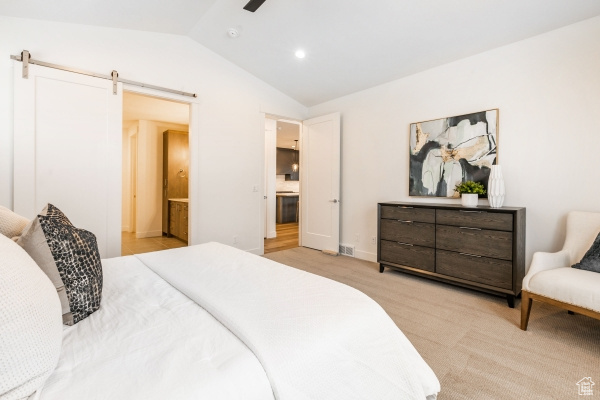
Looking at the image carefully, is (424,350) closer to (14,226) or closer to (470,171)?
(470,171)

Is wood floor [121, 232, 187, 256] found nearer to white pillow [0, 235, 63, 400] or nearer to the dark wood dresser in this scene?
the dark wood dresser

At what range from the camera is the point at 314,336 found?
96 centimetres

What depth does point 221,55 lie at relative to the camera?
4125 millimetres

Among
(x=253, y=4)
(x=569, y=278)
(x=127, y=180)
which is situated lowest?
(x=569, y=278)

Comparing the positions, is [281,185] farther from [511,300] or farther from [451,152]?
[511,300]

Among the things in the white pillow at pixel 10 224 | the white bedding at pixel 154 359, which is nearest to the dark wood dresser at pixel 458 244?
the white bedding at pixel 154 359

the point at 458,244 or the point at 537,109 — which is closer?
the point at 537,109

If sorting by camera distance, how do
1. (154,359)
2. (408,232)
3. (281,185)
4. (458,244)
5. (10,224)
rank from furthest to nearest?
1. (281,185)
2. (408,232)
3. (458,244)
4. (10,224)
5. (154,359)

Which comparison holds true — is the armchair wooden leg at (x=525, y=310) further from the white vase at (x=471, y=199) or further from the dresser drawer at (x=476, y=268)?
the white vase at (x=471, y=199)

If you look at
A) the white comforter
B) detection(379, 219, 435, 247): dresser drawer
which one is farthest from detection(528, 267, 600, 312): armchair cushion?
the white comforter

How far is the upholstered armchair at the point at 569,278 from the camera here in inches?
75.5

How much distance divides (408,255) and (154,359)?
314cm

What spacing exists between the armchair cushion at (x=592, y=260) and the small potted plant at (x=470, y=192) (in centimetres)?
98

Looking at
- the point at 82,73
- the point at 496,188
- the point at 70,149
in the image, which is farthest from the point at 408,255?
the point at 82,73
